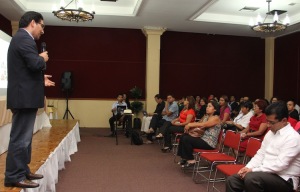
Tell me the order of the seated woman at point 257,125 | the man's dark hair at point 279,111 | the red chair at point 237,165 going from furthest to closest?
1. the seated woman at point 257,125
2. the red chair at point 237,165
3. the man's dark hair at point 279,111

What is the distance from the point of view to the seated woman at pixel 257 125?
16.1 feet

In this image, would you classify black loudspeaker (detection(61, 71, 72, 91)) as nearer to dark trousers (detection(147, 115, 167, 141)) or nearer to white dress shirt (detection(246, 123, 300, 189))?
dark trousers (detection(147, 115, 167, 141))

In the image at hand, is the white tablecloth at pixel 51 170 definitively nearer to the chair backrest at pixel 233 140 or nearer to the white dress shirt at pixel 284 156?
the white dress shirt at pixel 284 156

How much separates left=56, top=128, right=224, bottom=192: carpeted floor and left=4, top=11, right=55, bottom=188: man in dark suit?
5.63ft

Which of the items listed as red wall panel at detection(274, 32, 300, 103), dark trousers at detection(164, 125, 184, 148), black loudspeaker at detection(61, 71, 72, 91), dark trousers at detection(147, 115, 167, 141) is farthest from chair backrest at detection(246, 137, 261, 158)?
red wall panel at detection(274, 32, 300, 103)

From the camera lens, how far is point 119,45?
10727mm

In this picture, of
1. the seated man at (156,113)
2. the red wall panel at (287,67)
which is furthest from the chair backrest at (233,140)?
the red wall panel at (287,67)

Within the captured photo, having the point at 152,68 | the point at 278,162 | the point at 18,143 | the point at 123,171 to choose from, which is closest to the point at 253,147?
the point at 278,162

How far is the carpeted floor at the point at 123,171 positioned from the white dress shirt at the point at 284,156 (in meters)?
1.59

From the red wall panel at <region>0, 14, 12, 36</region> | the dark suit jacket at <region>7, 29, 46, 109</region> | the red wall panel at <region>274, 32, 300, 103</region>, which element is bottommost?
the dark suit jacket at <region>7, 29, 46, 109</region>

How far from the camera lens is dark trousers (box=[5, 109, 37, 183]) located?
8.06 feet

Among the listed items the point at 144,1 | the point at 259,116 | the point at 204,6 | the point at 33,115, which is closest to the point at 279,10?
the point at 204,6

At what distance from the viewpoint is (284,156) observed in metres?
2.67

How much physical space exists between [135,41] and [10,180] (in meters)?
8.63
